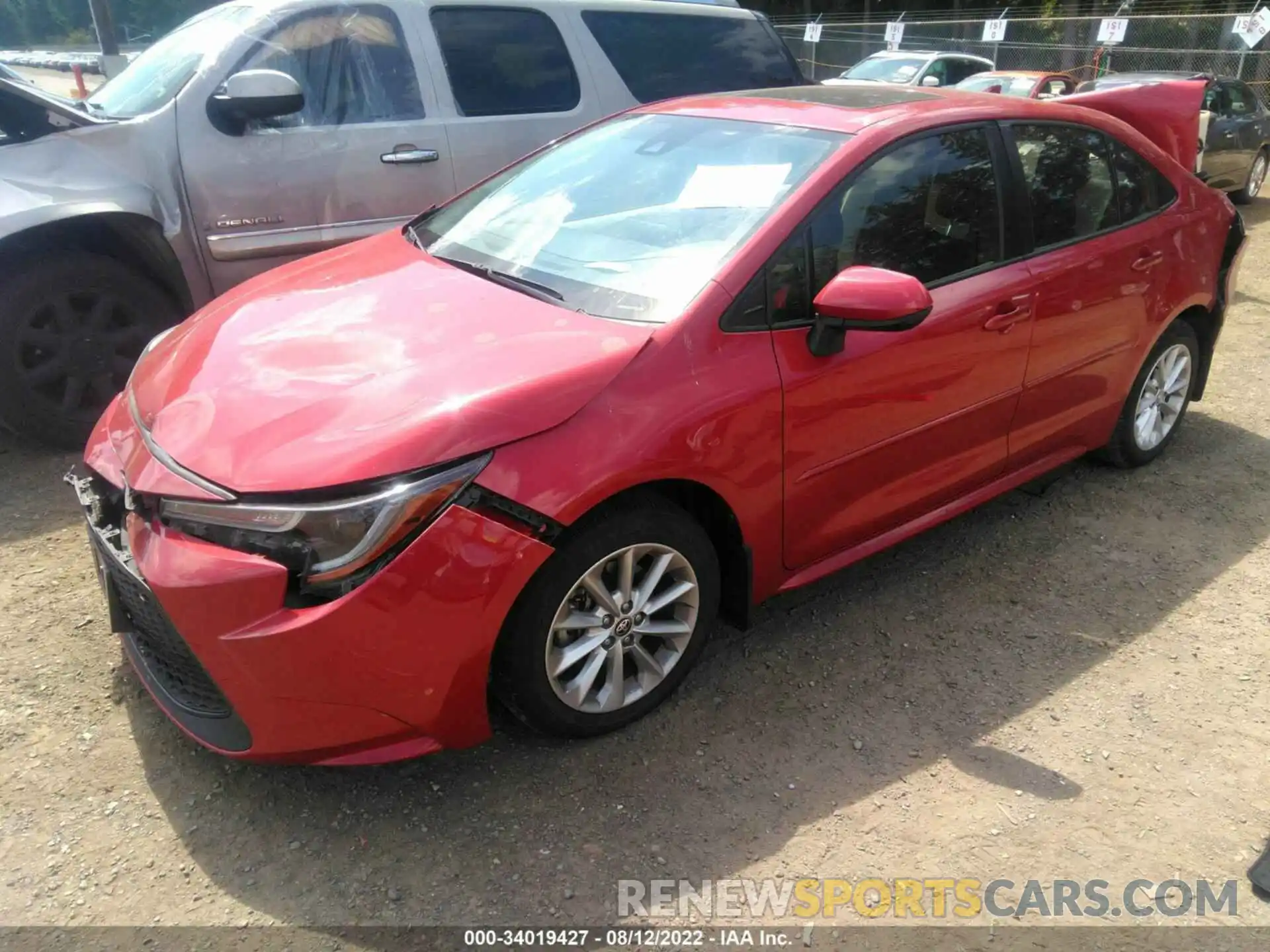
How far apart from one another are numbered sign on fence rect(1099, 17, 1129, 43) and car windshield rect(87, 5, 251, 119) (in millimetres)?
18459

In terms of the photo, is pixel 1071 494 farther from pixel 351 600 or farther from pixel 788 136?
pixel 351 600

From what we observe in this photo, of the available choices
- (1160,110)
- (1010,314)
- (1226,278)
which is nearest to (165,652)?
(1010,314)

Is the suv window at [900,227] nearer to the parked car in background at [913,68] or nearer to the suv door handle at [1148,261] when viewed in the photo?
the suv door handle at [1148,261]

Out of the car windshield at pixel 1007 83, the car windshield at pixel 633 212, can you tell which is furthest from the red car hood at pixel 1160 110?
the car windshield at pixel 1007 83

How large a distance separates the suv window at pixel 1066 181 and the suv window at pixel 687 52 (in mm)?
2628

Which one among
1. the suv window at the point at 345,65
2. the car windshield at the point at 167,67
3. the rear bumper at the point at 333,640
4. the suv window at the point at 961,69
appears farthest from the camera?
the suv window at the point at 961,69

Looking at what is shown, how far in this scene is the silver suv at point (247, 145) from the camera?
13.2ft

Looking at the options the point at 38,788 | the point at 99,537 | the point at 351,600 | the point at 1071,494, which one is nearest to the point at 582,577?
the point at 351,600

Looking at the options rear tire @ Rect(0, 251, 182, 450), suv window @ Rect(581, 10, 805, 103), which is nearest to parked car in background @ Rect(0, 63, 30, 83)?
rear tire @ Rect(0, 251, 182, 450)

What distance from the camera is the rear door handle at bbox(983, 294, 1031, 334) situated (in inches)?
128

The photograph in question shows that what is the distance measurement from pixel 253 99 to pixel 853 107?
8.56 feet

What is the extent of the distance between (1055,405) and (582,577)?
2.18 m

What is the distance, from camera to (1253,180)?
39.4 ft

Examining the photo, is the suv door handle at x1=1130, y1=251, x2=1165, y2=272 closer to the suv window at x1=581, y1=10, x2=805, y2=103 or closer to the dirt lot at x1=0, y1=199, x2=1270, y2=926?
the dirt lot at x1=0, y1=199, x2=1270, y2=926
